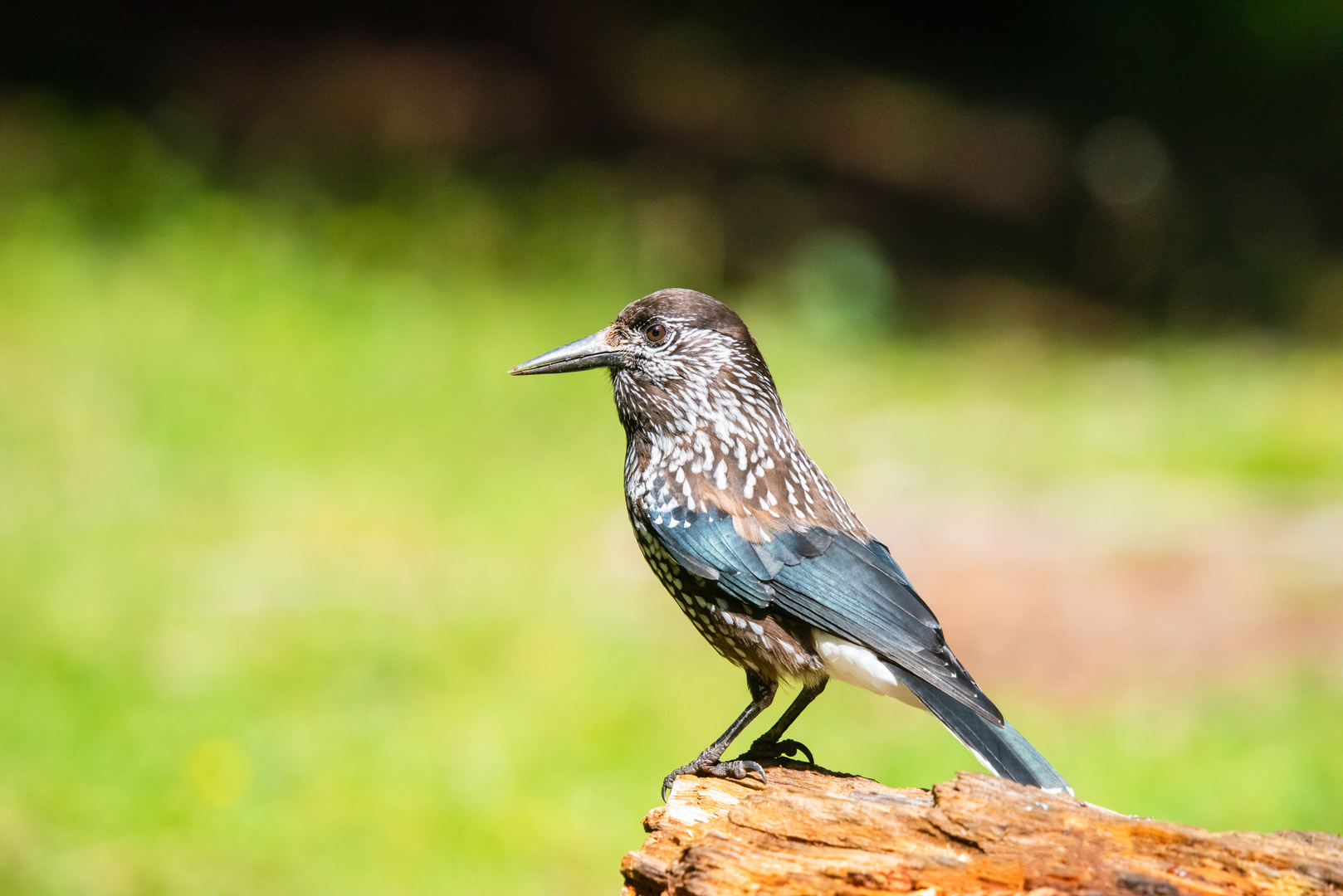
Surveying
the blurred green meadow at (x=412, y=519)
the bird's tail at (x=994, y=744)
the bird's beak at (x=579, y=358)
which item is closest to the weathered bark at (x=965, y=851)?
the bird's tail at (x=994, y=744)

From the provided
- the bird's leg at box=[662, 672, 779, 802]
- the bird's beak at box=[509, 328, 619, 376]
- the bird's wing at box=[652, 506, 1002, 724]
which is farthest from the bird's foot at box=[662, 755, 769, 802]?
the bird's beak at box=[509, 328, 619, 376]

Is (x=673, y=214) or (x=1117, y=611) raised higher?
(x=673, y=214)

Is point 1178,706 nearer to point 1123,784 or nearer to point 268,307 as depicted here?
point 1123,784

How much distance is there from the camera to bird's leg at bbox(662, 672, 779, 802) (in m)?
3.62

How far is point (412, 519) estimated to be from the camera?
8500 millimetres

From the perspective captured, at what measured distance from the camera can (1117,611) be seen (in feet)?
27.0

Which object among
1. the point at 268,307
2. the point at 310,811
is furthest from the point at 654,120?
the point at 310,811

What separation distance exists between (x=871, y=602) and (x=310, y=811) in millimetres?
3344

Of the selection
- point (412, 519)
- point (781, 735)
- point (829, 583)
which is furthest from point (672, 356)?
point (412, 519)

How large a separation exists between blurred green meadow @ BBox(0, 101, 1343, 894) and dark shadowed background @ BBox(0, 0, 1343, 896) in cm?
3

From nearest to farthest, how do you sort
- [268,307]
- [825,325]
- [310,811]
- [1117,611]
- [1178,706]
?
[310,811] < [1178,706] < [1117,611] < [268,307] < [825,325]

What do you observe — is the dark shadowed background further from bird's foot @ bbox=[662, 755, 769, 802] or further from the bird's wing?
the bird's wing

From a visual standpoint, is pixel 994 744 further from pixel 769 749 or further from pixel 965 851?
pixel 769 749

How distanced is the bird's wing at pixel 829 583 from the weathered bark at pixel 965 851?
344 millimetres
